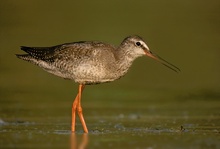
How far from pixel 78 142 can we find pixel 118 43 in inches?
388

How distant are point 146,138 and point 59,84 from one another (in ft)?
19.7

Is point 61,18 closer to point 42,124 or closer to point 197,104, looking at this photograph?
→ point 197,104

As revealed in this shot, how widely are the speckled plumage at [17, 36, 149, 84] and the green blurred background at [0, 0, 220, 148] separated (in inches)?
37.8

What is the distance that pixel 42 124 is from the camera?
1289 cm

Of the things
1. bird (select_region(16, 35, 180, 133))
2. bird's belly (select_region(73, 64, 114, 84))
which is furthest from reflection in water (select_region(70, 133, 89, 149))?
bird's belly (select_region(73, 64, 114, 84))

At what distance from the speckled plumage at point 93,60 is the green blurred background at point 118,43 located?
0.96 meters

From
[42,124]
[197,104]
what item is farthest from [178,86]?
[42,124]

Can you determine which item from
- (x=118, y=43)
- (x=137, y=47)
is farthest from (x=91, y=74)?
(x=118, y=43)

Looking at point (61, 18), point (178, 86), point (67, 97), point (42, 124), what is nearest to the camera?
point (42, 124)

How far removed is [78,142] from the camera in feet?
36.9

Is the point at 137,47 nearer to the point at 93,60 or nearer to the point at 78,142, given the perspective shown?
the point at 93,60

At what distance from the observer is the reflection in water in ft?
35.6

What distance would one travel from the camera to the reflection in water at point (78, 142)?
10.8 meters

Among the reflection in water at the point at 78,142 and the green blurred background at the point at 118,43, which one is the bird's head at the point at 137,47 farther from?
the reflection in water at the point at 78,142
